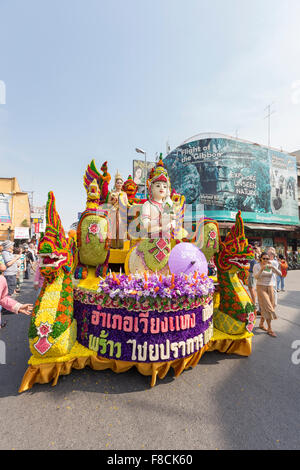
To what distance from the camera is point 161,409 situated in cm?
254

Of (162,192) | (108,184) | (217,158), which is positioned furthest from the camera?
(217,158)

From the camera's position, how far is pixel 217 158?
18875 mm

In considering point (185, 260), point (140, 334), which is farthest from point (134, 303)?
point (185, 260)

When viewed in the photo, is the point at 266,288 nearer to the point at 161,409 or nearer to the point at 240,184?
the point at 161,409

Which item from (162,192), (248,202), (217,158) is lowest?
(162,192)

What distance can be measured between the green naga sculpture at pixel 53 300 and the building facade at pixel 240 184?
51.7 feet

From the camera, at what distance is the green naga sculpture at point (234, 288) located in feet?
12.0

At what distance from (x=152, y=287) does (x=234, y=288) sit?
5.67ft

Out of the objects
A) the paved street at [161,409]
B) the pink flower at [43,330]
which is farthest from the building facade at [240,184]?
the pink flower at [43,330]

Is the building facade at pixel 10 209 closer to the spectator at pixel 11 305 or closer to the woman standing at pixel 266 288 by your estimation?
the spectator at pixel 11 305

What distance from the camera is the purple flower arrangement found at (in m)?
2.79
